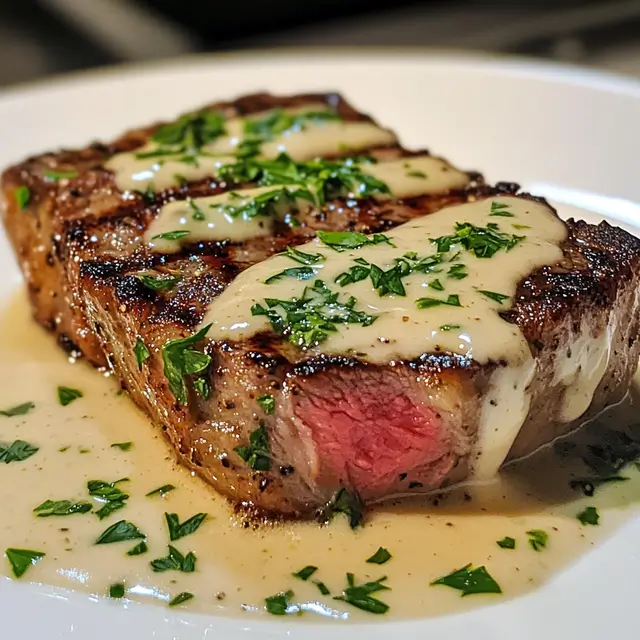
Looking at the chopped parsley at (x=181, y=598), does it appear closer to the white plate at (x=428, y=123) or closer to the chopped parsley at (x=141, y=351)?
the white plate at (x=428, y=123)

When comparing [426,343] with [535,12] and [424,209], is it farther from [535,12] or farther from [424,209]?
[535,12]

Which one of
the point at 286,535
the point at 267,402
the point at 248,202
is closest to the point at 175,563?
the point at 286,535

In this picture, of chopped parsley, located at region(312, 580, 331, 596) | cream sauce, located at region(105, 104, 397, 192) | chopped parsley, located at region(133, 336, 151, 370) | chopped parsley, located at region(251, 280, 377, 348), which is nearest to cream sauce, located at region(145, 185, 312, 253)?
cream sauce, located at region(105, 104, 397, 192)

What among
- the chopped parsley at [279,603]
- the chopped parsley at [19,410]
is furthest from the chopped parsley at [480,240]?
the chopped parsley at [19,410]

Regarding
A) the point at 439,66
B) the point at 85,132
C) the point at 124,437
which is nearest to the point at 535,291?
the point at 124,437

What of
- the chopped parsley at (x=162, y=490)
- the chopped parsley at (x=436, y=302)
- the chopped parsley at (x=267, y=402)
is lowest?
the chopped parsley at (x=162, y=490)

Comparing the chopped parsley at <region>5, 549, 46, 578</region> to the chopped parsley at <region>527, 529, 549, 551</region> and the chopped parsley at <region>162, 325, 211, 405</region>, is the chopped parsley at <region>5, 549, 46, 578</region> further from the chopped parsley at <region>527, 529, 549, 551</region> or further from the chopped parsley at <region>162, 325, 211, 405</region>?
the chopped parsley at <region>527, 529, 549, 551</region>

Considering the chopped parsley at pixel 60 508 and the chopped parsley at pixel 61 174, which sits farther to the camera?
the chopped parsley at pixel 61 174
